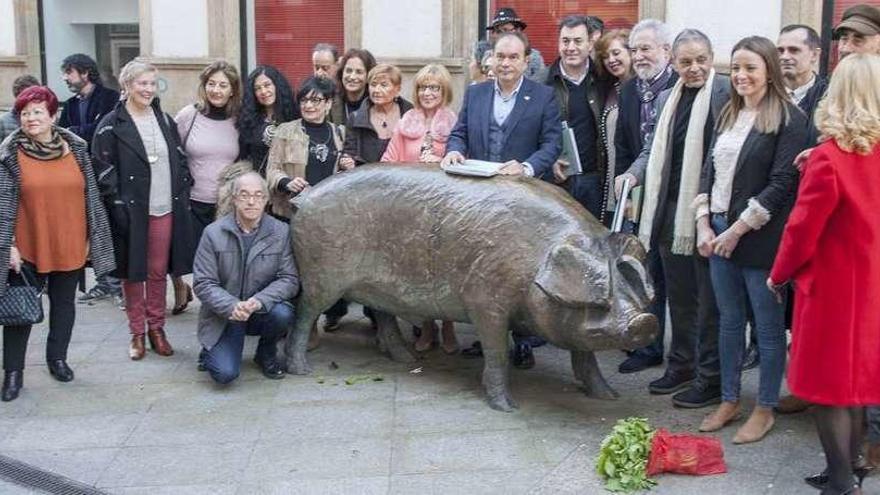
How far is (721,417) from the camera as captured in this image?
569 centimetres

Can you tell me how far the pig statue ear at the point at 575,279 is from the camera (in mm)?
5523

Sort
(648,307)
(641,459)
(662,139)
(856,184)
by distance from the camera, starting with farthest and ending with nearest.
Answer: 1. (662,139)
2. (648,307)
3. (641,459)
4. (856,184)

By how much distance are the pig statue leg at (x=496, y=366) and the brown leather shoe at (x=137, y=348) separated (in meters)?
2.42

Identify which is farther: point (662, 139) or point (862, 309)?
point (662, 139)

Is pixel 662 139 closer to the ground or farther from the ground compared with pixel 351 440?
farther from the ground

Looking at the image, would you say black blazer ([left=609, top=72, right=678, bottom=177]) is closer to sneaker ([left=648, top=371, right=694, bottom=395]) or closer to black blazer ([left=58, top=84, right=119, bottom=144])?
sneaker ([left=648, top=371, right=694, bottom=395])

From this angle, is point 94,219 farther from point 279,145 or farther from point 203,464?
point 203,464

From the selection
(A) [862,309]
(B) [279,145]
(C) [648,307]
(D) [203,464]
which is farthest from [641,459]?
(B) [279,145]

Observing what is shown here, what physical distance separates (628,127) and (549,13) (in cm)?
527

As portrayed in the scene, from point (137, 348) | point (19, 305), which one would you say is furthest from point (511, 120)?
point (19, 305)

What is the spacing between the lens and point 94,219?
6.58 meters

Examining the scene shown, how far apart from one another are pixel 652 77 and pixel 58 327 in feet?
12.4

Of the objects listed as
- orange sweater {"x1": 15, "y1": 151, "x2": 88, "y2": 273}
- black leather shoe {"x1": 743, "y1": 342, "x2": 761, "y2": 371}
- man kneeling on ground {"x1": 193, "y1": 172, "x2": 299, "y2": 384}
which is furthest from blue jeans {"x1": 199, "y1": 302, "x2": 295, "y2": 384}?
black leather shoe {"x1": 743, "y1": 342, "x2": 761, "y2": 371}

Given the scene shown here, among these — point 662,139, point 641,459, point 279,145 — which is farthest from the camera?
point 279,145
